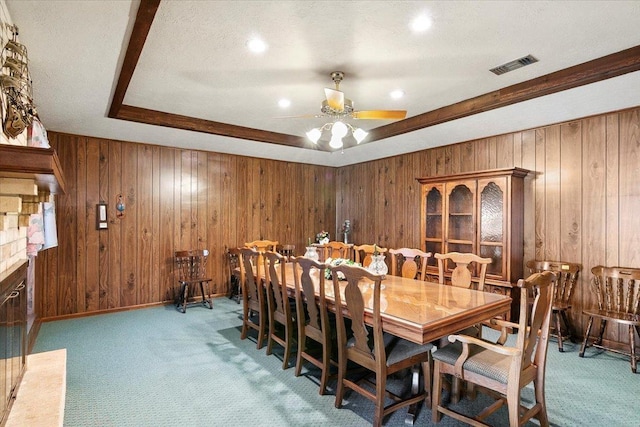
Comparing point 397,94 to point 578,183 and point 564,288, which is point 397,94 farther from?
point 564,288

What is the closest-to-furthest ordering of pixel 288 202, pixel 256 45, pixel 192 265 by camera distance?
pixel 256 45, pixel 192 265, pixel 288 202

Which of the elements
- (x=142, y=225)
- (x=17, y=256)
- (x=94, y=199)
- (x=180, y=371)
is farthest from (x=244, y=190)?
(x=17, y=256)

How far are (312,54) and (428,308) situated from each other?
211 cm

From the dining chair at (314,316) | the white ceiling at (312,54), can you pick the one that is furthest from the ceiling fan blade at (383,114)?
the dining chair at (314,316)

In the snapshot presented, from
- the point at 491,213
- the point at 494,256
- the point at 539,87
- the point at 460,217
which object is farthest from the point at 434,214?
the point at 539,87

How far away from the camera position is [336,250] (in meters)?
4.71

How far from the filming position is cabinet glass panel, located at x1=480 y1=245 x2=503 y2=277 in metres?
4.21

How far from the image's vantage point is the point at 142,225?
5.00m

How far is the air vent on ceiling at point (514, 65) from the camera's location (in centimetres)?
285

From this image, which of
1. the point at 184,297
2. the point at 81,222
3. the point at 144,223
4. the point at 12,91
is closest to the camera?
the point at 12,91

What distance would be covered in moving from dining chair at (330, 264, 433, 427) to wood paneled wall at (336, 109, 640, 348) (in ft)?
8.37

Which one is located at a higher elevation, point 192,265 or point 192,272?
point 192,265

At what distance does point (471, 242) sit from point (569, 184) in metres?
1.23

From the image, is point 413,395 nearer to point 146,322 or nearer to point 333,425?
point 333,425
